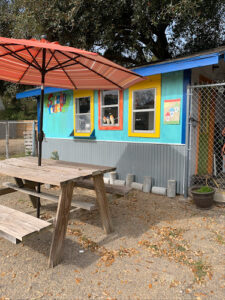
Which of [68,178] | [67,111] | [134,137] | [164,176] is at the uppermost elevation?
[67,111]

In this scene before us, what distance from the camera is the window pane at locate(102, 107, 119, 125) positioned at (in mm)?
6457

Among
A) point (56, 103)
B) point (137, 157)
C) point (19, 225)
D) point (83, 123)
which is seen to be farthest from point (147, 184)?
point (56, 103)

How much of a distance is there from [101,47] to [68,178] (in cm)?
1021

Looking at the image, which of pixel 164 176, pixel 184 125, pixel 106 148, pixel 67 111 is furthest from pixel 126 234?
pixel 67 111

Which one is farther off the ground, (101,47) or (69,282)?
(101,47)

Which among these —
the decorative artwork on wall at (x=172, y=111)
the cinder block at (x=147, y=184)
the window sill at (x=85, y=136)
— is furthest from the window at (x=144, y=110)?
the window sill at (x=85, y=136)

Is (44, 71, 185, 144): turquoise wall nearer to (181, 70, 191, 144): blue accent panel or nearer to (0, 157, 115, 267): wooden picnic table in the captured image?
(181, 70, 191, 144): blue accent panel

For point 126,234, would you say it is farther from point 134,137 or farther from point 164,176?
point 134,137

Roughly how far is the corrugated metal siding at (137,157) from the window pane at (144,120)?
1.44 ft

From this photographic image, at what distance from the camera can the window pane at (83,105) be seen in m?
7.17

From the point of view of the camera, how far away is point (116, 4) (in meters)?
8.55

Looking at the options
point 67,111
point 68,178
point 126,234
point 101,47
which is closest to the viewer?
point 68,178

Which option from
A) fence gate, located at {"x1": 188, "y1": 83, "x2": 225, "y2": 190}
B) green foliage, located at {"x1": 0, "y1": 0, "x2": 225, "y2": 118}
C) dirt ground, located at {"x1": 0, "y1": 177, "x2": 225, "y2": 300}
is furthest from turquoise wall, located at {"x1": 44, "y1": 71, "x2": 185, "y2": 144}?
green foliage, located at {"x1": 0, "y1": 0, "x2": 225, "y2": 118}

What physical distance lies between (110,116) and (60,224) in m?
4.30
